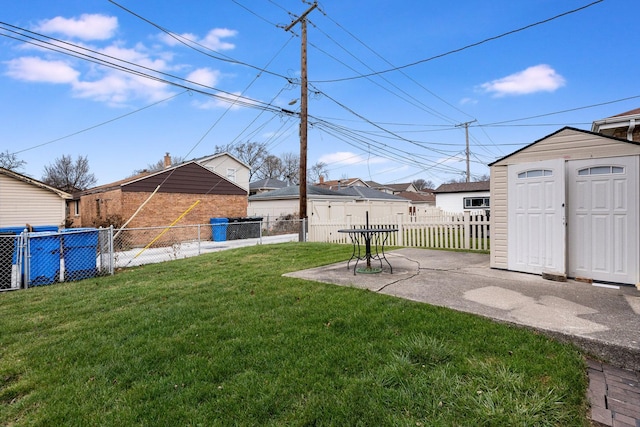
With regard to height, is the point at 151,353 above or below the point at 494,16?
below

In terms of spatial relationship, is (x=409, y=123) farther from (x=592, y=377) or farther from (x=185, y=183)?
(x=592, y=377)

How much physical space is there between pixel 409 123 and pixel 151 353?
22.6 meters

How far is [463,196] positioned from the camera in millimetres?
26688

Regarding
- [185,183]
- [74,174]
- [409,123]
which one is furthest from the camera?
[74,174]

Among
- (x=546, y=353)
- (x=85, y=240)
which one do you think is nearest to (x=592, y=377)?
(x=546, y=353)

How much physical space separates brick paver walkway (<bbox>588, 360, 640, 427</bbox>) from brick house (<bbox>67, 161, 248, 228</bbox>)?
1532cm

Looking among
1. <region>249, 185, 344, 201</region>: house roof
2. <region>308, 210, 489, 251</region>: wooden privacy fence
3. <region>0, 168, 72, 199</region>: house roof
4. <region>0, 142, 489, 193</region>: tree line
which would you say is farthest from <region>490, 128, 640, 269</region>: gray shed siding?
<region>0, 142, 489, 193</region>: tree line

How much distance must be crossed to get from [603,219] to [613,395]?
147 inches

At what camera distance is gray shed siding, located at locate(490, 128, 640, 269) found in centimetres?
494

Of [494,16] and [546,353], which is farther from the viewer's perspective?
[494,16]

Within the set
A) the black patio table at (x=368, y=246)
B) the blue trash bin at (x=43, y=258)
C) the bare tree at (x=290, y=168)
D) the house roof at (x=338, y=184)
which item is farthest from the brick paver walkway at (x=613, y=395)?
the bare tree at (x=290, y=168)

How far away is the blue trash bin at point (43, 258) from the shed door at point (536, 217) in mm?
9291

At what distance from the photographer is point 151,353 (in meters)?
3.02

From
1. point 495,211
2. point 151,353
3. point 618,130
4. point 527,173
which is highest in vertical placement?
point 618,130
